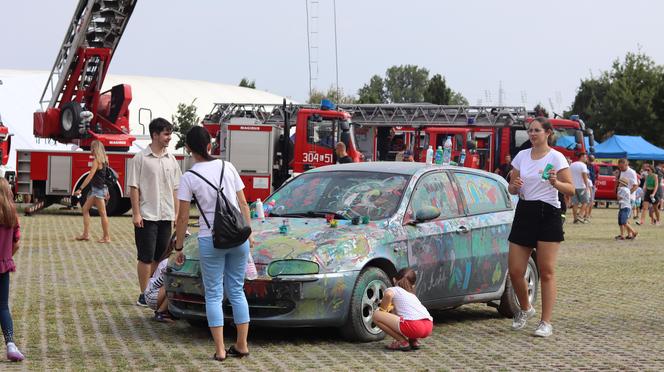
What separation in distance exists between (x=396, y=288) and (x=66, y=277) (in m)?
6.00

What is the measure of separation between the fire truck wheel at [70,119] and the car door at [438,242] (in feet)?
71.7

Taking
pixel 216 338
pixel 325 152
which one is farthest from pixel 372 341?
pixel 325 152

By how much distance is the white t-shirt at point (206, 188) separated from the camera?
8109 mm

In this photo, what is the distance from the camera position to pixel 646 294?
13320mm

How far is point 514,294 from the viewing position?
10.9 meters

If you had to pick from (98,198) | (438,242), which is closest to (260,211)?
(438,242)

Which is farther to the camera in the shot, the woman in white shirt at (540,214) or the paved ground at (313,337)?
the woman in white shirt at (540,214)

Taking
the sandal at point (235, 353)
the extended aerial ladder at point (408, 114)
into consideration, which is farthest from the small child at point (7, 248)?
the extended aerial ladder at point (408, 114)

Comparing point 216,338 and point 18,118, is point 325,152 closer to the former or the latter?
point 216,338

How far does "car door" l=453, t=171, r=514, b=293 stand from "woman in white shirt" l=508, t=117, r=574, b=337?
0.43 metres

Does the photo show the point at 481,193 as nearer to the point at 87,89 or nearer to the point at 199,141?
the point at 199,141

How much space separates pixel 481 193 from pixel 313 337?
2556 millimetres

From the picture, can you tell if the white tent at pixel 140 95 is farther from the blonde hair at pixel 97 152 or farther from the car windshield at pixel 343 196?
the car windshield at pixel 343 196

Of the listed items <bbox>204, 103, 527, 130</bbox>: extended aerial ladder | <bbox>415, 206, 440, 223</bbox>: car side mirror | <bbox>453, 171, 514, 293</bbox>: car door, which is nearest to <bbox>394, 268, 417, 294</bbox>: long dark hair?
<bbox>415, 206, 440, 223</bbox>: car side mirror
